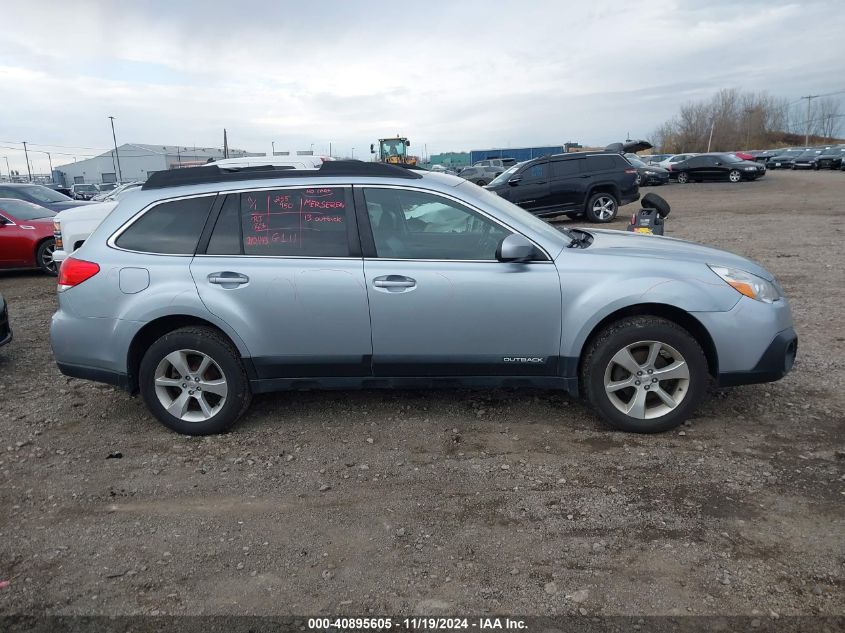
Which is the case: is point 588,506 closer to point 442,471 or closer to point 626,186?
point 442,471

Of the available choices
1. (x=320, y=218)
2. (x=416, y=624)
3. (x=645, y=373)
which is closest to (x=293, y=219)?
(x=320, y=218)

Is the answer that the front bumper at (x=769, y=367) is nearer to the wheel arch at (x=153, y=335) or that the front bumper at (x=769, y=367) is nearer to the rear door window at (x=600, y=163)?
the wheel arch at (x=153, y=335)

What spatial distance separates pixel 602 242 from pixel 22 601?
12.7ft

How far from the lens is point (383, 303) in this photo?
407 cm

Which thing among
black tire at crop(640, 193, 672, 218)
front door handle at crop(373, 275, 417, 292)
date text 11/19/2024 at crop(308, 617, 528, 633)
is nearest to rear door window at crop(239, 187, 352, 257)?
front door handle at crop(373, 275, 417, 292)

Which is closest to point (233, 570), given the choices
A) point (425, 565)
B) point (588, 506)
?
point (425, 565)

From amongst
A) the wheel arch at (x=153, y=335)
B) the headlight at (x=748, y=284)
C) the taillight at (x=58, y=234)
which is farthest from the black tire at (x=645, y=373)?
the taillight at (x=58, y=234)

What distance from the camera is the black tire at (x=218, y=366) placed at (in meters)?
4.19

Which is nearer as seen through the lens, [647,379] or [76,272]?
[647,379]

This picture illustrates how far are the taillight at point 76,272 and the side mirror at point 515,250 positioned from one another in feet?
8.66

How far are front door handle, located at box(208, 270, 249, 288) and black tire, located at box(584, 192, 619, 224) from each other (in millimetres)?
13352

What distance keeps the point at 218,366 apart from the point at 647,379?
273 centimetres

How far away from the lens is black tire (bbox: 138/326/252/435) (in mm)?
4191

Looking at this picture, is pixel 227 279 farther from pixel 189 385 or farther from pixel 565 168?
pixel 565 168
